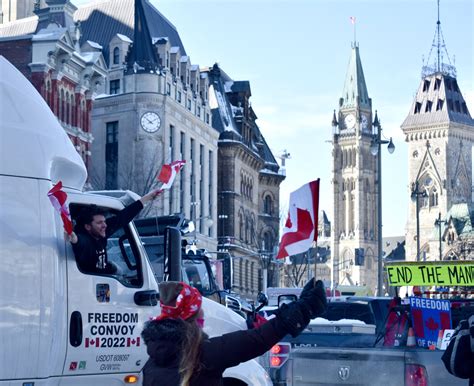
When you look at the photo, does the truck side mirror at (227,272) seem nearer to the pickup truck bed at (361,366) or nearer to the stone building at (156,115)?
the pickup truck bed at (361,366)

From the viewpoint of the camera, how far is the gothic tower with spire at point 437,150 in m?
191

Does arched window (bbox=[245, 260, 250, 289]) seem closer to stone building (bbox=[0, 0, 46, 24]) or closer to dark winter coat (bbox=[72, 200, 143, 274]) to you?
stone building (bbox=[0, 0, 46, 24])

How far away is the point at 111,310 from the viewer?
916cm

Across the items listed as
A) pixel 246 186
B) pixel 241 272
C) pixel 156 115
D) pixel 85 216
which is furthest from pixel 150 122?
pixel 85 216

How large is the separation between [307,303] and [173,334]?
718 millimetres

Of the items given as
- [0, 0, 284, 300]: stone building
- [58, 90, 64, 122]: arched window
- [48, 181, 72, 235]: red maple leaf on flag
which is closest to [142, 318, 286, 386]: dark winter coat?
[48, 181, 72, 235]: red maple leaf on flag

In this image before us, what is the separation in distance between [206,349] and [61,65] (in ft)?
158

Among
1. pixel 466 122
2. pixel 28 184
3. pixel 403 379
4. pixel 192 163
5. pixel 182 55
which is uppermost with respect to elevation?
pixel 466 122

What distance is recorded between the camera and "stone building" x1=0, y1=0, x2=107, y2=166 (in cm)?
5175

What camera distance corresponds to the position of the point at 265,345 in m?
6.21

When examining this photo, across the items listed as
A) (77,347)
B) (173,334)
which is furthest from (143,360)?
(173,334)

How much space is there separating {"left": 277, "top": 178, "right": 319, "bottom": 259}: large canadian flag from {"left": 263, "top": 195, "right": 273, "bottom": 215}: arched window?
9120cm

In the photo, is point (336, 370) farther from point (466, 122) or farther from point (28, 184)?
point (466, 122)

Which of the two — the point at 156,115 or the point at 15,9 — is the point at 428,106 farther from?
the point at 156,115
